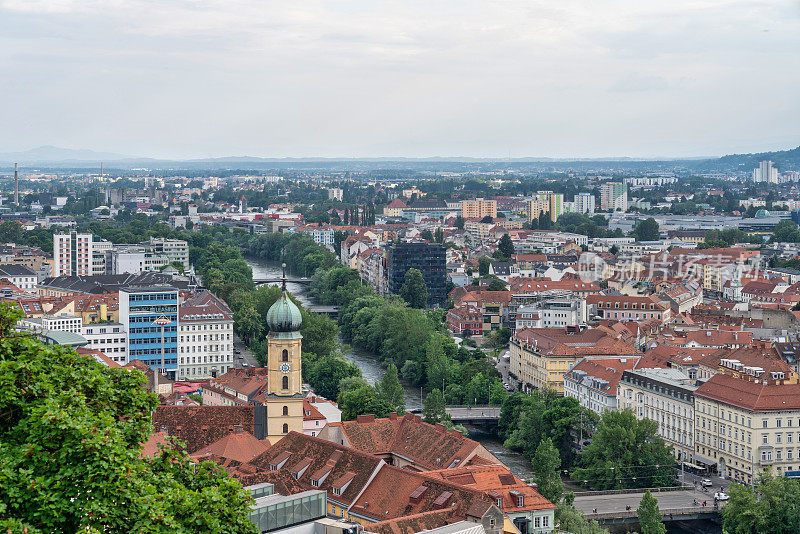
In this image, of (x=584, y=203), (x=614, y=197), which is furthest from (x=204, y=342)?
(x=614, y=197)

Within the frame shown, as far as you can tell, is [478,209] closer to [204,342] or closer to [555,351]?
[204,342]

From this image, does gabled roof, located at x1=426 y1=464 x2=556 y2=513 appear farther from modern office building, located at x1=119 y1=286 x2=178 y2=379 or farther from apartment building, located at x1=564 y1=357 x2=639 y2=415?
modern office building, located at x1=119 y1=286 x2=178 y2=379

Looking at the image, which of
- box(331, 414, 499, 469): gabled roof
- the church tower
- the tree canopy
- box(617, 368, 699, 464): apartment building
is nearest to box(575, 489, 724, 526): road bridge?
box(331, 414, 499, 469): gabled roof

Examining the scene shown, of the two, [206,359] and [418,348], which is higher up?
[418,348]

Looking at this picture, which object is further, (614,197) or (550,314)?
(614,197)

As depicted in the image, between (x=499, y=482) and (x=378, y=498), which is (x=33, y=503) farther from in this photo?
(x=499, y=482)

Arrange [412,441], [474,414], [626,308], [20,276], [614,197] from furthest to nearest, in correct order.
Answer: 1. [614,197]
2. [20,276]
3. [626,308]
4. [474,414]
5. [412,441]
